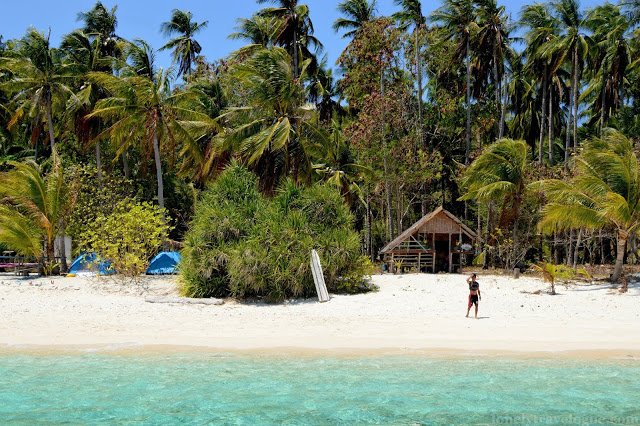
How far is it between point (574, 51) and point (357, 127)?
1047cm

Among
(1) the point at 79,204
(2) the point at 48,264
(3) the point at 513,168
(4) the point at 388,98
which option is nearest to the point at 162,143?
(1) the point at 79,204

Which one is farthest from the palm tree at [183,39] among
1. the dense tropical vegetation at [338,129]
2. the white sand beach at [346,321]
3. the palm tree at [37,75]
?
the white sand beach at [346,321]

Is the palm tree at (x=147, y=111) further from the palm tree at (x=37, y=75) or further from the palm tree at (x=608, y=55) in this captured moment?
the palm tree at (x=608, y=55)

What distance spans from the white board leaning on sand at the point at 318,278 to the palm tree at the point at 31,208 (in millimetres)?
10083

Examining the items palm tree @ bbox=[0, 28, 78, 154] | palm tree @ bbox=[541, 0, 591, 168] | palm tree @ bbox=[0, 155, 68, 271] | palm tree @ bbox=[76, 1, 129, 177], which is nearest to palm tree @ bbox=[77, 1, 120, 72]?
palm tree @ bbox=[76, 1, 129, 177]

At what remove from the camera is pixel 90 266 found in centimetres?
1861

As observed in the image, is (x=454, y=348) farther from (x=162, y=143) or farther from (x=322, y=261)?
(x=162, y=143)

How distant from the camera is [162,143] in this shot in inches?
850

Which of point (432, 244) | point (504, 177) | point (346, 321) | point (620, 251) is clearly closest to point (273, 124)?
point (432, 244)

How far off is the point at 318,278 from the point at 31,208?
1090 centimetres

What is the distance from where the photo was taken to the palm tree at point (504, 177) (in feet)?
73.0

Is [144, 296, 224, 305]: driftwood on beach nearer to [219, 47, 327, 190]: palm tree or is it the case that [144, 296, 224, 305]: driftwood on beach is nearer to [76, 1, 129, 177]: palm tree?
[219, 47, 327, 190]: palm tree

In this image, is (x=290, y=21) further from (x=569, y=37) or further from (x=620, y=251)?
(x=620, y=251)

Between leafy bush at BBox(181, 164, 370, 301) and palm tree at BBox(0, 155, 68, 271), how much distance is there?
21.2 feet
